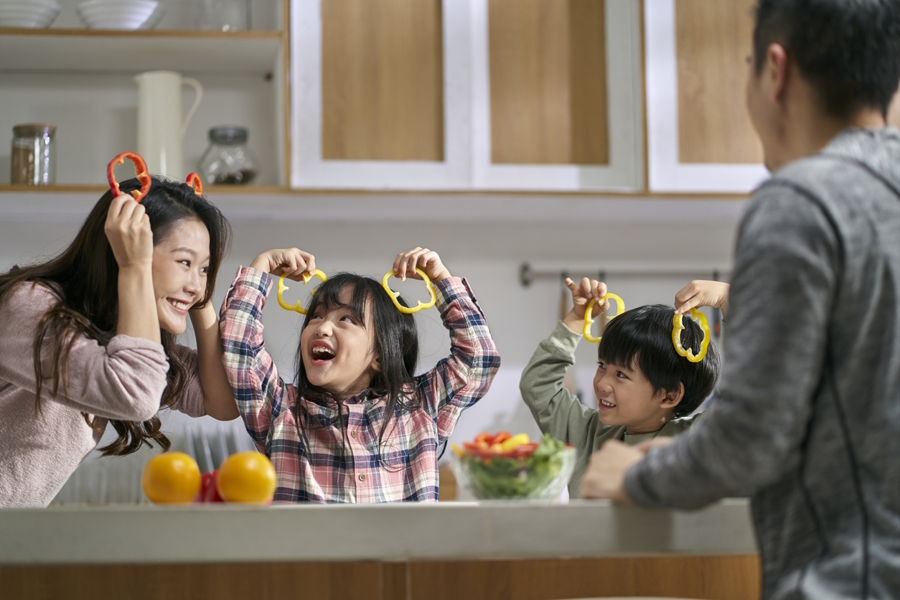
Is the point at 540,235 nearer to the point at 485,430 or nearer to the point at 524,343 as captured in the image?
the point at 524,343

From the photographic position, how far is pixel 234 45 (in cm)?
199

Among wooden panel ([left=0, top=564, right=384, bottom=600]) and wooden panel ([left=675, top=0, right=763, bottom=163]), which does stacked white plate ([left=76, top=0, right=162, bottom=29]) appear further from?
wooden panel ([left=0, top=564, right=384, bottom=600])

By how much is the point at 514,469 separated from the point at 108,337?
0.60 metres

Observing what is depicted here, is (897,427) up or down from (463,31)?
down

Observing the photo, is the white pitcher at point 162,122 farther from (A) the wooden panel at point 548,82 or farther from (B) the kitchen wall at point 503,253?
(A) the wooden panel at point 548,82

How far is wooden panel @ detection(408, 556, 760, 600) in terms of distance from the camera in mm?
849

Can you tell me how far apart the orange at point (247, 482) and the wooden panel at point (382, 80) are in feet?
4.03

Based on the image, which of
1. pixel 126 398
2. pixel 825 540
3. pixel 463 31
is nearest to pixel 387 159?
pixel 463 31

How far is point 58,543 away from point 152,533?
84 millimetres

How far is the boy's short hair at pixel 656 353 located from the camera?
55.5 inches

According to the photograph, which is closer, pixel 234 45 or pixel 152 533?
pixel 152 533

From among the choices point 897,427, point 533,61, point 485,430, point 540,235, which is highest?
point 533,61

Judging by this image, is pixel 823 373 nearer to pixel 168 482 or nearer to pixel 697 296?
pixel 168 482

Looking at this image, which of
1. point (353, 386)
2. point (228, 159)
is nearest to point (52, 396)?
point (353, 386)
